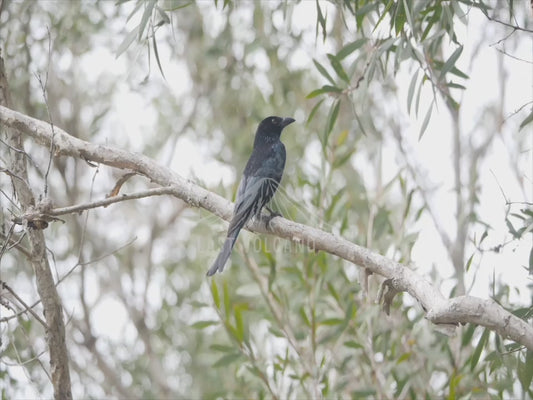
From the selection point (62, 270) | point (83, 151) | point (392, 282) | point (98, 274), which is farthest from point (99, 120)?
point (392, 282)

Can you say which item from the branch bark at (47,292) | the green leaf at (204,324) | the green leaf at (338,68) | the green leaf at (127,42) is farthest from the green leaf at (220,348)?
the green leaf at (127,42)

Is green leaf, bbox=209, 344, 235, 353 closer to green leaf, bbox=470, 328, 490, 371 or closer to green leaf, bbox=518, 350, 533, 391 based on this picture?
green leaf, bbox=470, 328, 490, 371

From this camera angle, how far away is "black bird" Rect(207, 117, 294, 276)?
3934mm

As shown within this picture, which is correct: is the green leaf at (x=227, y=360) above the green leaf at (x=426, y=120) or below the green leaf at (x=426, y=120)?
below

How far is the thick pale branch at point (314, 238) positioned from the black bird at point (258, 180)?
0.38ft

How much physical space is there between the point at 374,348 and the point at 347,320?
1.14ft

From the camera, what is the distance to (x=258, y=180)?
4.68m

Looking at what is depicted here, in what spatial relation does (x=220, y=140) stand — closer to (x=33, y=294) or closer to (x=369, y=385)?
(x=33, y=294)

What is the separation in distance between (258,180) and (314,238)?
5.00 ft

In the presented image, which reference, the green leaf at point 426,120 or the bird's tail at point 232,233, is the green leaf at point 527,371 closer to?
the green leaf at point 426,120

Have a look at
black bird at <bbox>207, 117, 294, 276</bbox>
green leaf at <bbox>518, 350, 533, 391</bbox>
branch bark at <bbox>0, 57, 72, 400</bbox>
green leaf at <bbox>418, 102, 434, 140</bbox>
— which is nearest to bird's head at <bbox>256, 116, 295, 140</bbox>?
black bird at <bbox>207, 117, 294, 276</bbox>

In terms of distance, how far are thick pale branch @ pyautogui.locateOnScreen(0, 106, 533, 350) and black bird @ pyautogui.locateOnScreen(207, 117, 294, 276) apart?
12 centimetres

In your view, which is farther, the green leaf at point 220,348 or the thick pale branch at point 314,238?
the green leaf at point 220,348

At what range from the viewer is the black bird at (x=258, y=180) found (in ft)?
12.9
